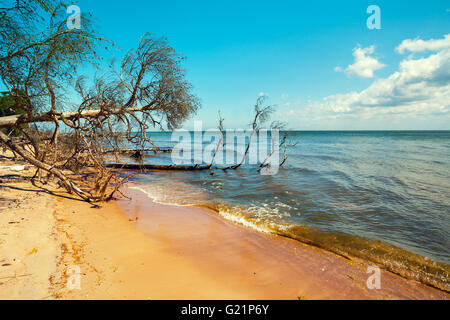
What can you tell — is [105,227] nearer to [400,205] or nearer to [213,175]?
[213,175]

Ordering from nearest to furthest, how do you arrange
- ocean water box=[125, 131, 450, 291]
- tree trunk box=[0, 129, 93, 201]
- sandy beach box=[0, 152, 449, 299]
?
sandy beach box=[0, 152, 449, 299]
ocean water box=[125, 131, 450, 291]
tree trunk box=[0, 129, 93, 201]

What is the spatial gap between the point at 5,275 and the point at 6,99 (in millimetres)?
27097

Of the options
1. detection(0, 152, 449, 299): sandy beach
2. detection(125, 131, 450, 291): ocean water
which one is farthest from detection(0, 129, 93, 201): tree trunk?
detection(125, 131, 450, 291): ocean water

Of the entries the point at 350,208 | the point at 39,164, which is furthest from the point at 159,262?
the point at 350,208

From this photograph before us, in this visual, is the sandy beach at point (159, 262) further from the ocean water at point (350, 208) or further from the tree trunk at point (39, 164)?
the tree trunk at point (39, 164)

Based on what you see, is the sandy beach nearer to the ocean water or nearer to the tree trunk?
the ocean water

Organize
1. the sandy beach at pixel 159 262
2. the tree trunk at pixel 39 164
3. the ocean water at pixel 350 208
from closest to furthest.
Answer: the sandy beach at pixel 159 262
the ocean water at pixel 350 208
the tree trunk at pixel 39 164

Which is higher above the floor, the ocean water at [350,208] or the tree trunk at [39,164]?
the tree trunk at [39,164]

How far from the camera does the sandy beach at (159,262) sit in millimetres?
3520

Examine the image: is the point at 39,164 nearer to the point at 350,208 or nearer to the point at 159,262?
the point at 159,262

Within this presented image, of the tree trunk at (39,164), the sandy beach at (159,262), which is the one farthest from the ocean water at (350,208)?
the tree trunk at (39,164)

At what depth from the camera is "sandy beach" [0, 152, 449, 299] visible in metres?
3.52
